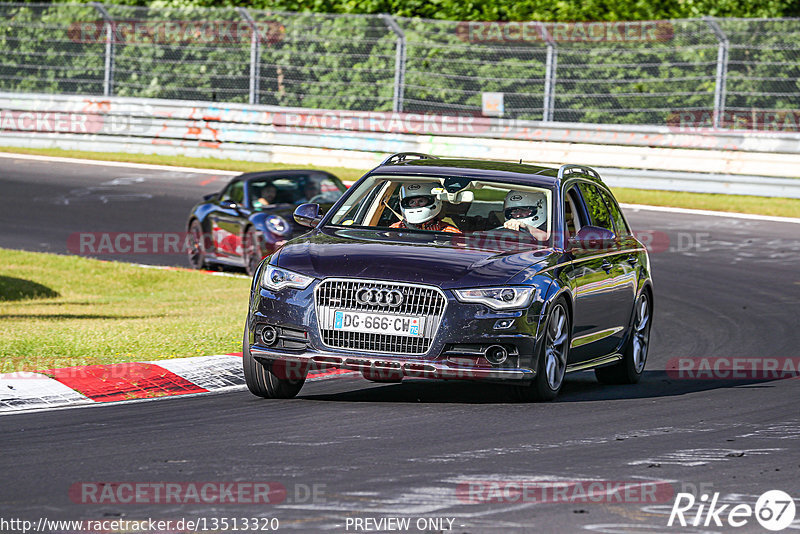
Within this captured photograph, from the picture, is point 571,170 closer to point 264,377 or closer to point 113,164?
point 264,377

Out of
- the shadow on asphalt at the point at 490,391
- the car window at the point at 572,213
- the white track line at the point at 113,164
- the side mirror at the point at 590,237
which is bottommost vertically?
the shadow on asphalt at the point at 490,391

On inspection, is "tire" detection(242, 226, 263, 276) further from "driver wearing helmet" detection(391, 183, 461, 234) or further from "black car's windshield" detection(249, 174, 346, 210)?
"driver wearing helmet" detection(391, 183, 461, 234)

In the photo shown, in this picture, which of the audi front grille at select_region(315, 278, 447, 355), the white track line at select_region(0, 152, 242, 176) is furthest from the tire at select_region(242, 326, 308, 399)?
the white track line at select_region(0, 152, 242, 176)

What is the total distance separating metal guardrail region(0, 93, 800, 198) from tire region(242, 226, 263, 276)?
29.4ft

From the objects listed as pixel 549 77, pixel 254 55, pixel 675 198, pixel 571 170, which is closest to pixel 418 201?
pixel 571 170

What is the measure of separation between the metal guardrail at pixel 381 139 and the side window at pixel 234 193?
803 cm

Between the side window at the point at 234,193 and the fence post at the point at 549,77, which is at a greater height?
the fence post at the point at 549,77

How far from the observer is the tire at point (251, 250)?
18906 millimetres

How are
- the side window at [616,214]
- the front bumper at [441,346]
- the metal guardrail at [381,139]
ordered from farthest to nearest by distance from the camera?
the metal guardrail at [381,139] < the side window at [616,214] < the front bumper at [441,346]

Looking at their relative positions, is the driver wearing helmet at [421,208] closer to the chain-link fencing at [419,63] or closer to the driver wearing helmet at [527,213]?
the driver wearing helmet at [527,213]

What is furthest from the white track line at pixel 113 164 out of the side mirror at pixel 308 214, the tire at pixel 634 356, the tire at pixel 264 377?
the tire at pixel 264 377

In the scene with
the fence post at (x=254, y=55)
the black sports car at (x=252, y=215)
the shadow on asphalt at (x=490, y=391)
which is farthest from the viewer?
the fence post at (x=254, y=55)

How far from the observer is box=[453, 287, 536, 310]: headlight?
8.94m

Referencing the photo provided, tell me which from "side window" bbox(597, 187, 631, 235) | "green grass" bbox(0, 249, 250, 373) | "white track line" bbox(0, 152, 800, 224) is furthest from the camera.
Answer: "white track line" bbox(0, 152, 800, 224)
